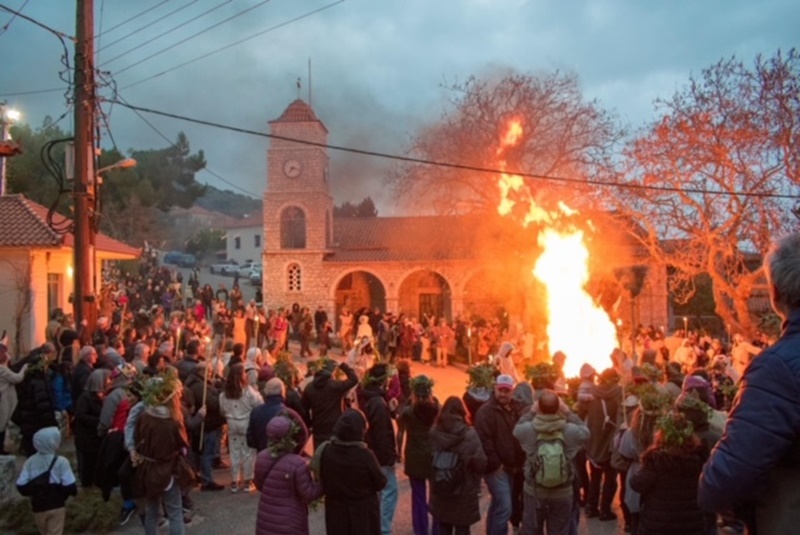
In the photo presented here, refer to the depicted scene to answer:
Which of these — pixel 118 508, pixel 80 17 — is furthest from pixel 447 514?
pixel 80 17

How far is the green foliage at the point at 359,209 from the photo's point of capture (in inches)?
2709

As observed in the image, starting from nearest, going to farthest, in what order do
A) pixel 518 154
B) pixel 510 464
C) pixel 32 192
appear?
pixel 510 464
pixel 518 154
pixel 32 192

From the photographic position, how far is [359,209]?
7006cm

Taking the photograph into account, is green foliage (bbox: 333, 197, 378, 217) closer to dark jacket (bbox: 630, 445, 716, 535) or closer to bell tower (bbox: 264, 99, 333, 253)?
bell tower (bbox: 264, 99, 333, 253)

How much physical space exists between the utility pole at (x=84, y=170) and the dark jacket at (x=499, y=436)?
7.91 metres

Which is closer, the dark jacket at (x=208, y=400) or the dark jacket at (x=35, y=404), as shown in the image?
the dark jacket at (x=208, y=400)

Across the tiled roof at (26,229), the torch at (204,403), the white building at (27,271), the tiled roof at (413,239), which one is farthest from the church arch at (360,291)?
the torch at (204,403)

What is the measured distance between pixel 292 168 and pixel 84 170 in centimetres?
2753

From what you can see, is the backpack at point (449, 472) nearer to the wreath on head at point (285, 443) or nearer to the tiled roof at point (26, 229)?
the wreath on head at point (285, 443)

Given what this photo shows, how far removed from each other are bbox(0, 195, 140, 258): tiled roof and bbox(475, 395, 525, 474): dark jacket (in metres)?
15.4

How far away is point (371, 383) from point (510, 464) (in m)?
1.84

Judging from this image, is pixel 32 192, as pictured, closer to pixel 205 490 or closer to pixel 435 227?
pixel 435 227

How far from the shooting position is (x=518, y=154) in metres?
30.3

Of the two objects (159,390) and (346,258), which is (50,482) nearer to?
(159,390)
